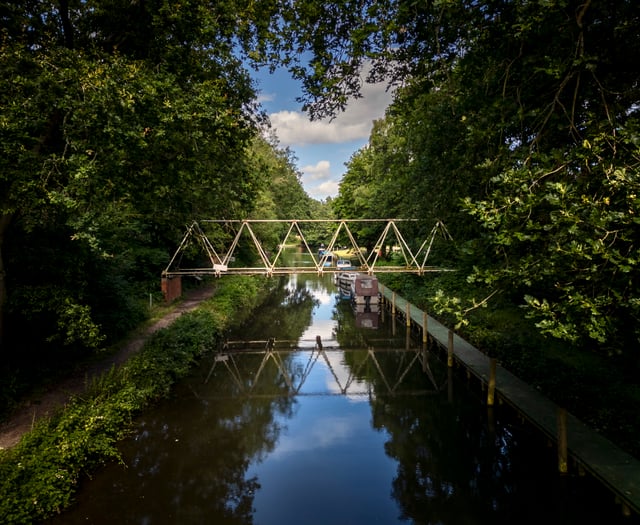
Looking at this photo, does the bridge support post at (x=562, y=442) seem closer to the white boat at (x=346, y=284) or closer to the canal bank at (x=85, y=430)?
the canal bank at (x=85, y=430)

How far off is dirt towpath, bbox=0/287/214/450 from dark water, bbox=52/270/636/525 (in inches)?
74.3

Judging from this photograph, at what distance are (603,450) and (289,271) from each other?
51.3 ft

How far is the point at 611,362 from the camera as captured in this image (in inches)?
495

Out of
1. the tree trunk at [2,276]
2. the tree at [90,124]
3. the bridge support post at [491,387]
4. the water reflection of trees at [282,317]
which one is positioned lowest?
the water reflection of trees at [282,317]

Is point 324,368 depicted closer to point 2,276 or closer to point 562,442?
point 562,442

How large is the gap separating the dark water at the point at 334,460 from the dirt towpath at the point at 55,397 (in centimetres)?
189

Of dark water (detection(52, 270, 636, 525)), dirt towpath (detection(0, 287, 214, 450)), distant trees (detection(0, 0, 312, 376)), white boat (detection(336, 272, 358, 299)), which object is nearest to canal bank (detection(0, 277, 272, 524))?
dirt towpath (detection(0, 287, 214, 450))

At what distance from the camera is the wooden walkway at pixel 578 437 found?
737 centimetres

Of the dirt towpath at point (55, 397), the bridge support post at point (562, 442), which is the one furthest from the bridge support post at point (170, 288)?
the bridge support post at point (562, 442)

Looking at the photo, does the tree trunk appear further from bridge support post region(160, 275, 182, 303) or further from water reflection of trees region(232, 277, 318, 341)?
bridge support post region(160, 275, 182, 303)

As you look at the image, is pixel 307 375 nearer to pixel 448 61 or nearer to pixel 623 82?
pixel 448 61


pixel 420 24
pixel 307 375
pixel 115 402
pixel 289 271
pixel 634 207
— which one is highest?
pixel 420 24

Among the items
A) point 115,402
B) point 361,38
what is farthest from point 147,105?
point 115,402

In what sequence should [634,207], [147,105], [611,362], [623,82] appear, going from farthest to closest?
[611,362] → [147,105] → [623,82] → [634,207]
